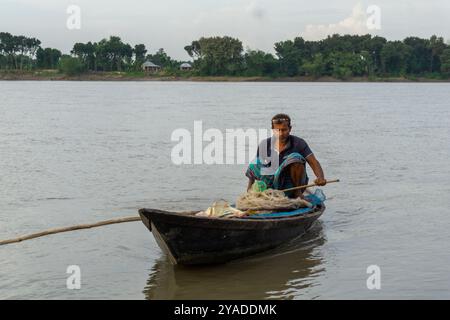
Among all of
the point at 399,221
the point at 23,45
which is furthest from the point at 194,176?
the point at 23,45

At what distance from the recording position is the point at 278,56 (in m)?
88.6

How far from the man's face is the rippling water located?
4.31 feet

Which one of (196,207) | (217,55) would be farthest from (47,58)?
(196,207)

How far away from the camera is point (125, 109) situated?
3397 cm

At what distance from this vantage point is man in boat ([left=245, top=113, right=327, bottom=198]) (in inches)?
317

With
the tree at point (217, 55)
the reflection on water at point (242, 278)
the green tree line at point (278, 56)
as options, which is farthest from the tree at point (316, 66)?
the reflection on water at point (242, 278)

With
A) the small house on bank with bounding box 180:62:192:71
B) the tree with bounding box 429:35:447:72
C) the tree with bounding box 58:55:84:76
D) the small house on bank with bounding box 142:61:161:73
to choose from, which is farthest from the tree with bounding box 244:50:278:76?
the tree with bounding box 58:55:84:76

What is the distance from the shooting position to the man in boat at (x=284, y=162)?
8.05 m

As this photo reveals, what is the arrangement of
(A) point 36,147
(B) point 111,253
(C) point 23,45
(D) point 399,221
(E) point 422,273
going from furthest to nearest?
1. (C) point 23,45
2. (A) point 36,147
3. (D) point 399,221
4. (B) point 111,253
5. (E) point 422,273

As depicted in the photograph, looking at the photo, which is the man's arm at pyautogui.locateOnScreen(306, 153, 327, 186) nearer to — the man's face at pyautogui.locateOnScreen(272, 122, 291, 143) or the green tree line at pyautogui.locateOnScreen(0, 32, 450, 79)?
the man's face at pyautogui.locateOnScreen(272, 122, 291, 143)

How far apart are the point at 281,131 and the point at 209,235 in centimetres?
186

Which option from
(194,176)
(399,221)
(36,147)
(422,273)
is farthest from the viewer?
(36,147)

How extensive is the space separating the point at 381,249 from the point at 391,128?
1778 cm

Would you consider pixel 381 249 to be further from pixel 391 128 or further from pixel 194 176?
pixel 391 128
